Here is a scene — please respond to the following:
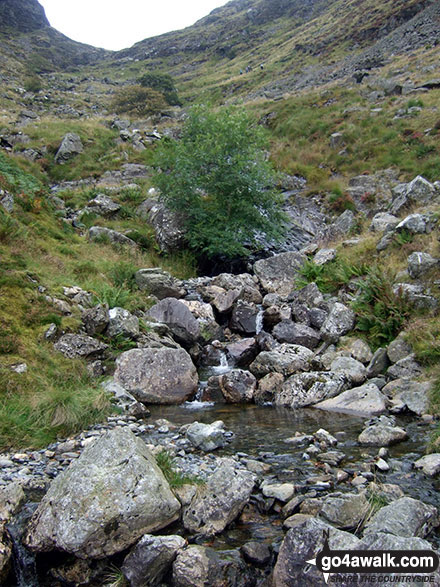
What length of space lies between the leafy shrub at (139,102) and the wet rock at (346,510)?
155ft

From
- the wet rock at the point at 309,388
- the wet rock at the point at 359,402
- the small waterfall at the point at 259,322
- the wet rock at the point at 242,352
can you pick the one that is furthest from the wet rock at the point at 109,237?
the wet rock at the point at 359,402

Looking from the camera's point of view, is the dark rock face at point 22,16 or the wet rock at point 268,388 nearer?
the wet rock at point 268,388

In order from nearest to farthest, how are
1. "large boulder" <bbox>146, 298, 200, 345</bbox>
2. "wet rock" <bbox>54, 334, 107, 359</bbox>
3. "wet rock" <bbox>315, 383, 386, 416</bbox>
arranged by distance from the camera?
"wet rock" <bbox>315, 383, 386, 416</bbox> < "wet rock" <bbox>54, 334, 107, 359</bbox> < "large boulder" <bbox>146, 298, 200, 345</bbox>

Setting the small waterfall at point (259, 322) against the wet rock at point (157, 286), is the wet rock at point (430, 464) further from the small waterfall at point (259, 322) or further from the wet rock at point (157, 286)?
the wet rock at point (157, 286)

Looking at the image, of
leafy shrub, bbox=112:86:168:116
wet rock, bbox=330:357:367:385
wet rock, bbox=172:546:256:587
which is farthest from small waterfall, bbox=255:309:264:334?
leafy shrub, bbox=112:86:168:116

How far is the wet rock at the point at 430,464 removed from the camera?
538 cm

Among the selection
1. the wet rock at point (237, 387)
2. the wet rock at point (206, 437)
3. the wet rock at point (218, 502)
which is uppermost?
the wet rock at point (218, 502)

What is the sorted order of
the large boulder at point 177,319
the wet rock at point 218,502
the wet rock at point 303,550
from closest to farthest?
the wet rock at point 303,550, the wet rock at point 218,502, the large boulder at point 177,319

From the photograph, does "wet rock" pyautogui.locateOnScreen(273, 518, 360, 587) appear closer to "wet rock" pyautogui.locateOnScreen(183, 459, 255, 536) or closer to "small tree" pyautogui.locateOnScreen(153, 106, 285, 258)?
"wet rock" pyautogui.locateOnScreen(183, 459, 255, 536)

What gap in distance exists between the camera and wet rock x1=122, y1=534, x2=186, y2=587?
12.9ft

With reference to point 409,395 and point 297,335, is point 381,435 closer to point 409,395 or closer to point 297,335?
point 409,395

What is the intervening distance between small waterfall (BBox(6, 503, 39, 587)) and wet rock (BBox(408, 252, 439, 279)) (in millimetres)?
11012

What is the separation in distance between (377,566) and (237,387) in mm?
6243

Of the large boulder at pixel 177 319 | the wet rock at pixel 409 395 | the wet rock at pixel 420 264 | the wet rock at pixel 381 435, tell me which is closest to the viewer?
the wet rock at pixel 381 435
